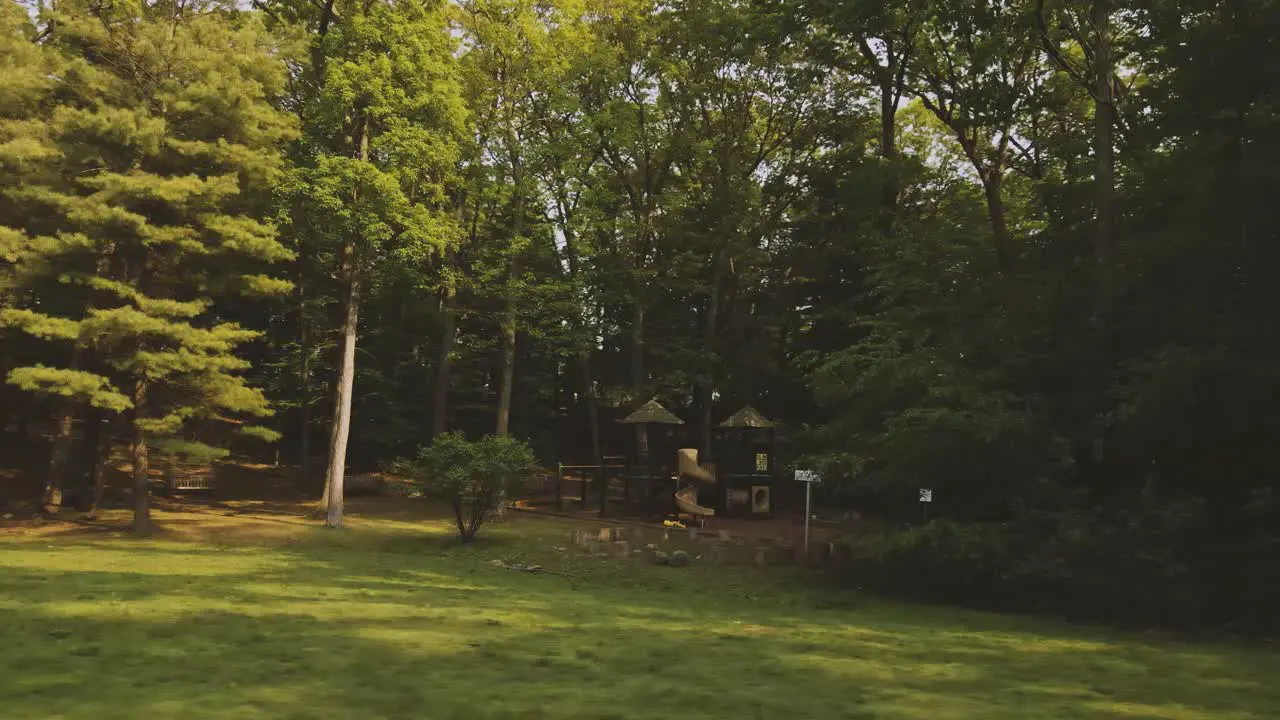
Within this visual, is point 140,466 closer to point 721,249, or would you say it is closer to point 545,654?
point 545,654

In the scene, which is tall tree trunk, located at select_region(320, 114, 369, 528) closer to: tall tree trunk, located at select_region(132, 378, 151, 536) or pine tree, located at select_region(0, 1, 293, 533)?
pine tree, located at select_region(0, 1, 293, 533)

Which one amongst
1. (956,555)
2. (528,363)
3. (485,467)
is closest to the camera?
(956,555)

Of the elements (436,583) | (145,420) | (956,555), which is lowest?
(436,583)

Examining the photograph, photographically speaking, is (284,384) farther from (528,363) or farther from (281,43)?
(281,43)

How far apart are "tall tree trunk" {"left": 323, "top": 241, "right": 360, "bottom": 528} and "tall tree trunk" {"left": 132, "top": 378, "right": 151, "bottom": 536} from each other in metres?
3.63

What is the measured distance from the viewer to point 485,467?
1612 centimetres

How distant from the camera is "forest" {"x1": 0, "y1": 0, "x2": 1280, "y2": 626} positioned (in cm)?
945

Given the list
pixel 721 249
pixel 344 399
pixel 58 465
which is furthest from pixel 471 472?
pixel 721 249

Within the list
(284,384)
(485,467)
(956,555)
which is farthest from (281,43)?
(956,555)

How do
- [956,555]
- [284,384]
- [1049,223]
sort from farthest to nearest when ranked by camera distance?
[284,384] < [1049,223] < [956,555]

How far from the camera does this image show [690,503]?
1934cm

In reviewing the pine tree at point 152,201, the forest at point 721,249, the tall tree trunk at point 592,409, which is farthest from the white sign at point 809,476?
the tall tree trunk at point 592,409

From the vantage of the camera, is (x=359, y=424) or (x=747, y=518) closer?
(x=747, y=518)

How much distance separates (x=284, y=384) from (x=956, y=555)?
916 inches
